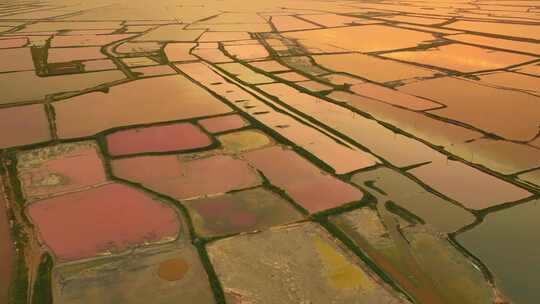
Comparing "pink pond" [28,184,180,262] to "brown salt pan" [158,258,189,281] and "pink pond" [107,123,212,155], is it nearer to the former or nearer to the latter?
"brown salt pan" [158,258,189,281]

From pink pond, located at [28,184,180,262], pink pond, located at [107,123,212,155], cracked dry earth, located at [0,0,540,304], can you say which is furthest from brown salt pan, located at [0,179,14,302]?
pink pond, located at [107,123,212,155]

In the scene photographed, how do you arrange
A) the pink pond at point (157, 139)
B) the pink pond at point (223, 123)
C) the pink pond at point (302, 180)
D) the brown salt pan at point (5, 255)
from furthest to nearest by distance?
the pink pond at point (223, 123)
the pink pond at point (157, 139)
the pink pond at point (302, 180)
the brown salt pan at point (5, 255)

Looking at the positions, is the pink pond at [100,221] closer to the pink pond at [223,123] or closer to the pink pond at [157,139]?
the pink pond at [157,139]

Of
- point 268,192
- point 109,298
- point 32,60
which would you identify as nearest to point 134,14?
point 32,60

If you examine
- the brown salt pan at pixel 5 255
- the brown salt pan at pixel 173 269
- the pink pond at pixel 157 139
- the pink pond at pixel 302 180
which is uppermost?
the pink pond at pixel 157 139

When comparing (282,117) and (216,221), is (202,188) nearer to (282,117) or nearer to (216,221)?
(216,221)

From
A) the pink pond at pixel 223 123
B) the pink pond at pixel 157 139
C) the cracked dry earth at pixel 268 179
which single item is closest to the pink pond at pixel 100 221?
the cracked dry earth at pixel 268 179
